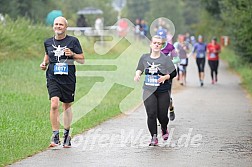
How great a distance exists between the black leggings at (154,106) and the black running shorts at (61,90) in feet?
4.15

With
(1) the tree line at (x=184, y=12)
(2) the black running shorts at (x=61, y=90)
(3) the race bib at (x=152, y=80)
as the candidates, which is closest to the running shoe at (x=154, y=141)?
(3) the race bib at (x=152, y=80)

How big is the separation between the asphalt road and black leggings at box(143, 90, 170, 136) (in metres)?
0.37

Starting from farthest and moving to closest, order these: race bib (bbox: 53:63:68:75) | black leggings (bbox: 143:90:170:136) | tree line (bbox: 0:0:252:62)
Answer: tree line (bbox: 0:0:252:62) → black leggings (bbox: 143:90:170:136) → race bib (bbox: 53:63:68:75)

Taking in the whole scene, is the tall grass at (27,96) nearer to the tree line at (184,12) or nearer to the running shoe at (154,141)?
the running shoe at (154,141)

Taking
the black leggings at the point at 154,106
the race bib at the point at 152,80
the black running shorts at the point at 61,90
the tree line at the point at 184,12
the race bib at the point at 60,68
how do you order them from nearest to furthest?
1. the race bib at the point at 60,68
2. the black running shorts at the point at 61,90
3. the race bib at the point at 152,80
4. the black leggings at the point at 154,106
5. the tree line at the point at 184,12

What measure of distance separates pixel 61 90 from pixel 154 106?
62.2 inches

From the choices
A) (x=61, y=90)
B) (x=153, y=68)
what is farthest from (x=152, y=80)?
(x=61, y=90)

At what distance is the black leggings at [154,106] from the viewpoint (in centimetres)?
1240

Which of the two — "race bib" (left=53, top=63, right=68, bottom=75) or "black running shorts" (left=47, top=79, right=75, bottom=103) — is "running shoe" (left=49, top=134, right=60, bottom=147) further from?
"race bib" (left=53, top=63, right=68, bottom=75)

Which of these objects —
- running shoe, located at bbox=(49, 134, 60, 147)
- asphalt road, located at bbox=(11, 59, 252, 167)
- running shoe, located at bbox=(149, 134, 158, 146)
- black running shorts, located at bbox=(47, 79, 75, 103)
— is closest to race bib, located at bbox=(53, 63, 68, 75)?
black running shorts, located at bbox=(47, 79, 75, 103)

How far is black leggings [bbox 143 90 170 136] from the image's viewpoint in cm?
1240

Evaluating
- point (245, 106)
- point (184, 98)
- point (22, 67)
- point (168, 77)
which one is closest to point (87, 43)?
point (22, 67)

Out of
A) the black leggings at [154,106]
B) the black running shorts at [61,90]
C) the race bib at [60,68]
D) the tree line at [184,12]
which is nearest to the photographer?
the race bib at [60,68]

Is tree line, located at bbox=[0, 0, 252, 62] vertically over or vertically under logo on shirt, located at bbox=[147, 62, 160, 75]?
over
